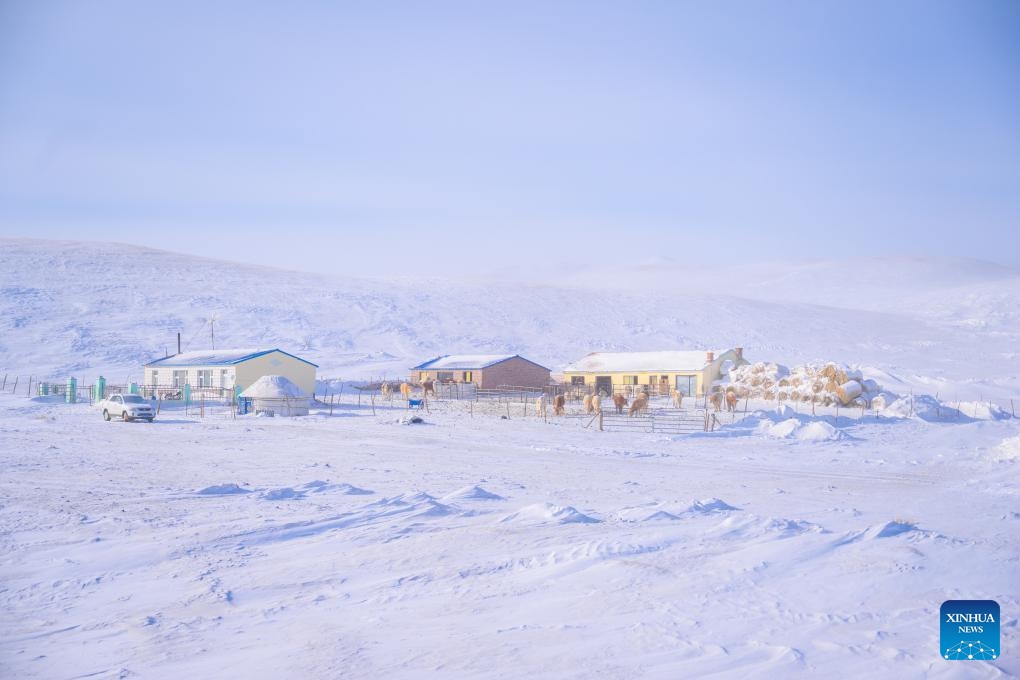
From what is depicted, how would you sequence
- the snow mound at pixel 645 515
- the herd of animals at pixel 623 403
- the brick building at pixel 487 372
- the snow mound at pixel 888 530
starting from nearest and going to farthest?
the snow mound at pixel 888 530 < the snow mound at pixel 645 515 < the herd of animals at pixel 623 403 < the brick building at pixel 487 372

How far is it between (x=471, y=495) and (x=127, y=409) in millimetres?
26333

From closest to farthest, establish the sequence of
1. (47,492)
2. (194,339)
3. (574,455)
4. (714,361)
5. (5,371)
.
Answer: (47,492) < (574,455) < (714,361) < (5,371) < (194,339)

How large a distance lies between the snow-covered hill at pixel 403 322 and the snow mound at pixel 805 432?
3577cm

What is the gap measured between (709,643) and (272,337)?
8552 cm

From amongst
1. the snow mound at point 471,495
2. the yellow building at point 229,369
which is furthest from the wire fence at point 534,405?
the snow mound at point 471,495

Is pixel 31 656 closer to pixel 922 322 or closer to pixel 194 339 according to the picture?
pixel 194 339

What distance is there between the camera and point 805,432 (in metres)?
31.8

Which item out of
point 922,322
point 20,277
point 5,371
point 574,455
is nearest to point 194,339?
point 5,371

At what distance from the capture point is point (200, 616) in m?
9.25

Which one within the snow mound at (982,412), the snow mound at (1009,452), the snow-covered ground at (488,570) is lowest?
A: the snow mound at (982,412)

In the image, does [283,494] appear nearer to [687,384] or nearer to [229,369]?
[229,369]

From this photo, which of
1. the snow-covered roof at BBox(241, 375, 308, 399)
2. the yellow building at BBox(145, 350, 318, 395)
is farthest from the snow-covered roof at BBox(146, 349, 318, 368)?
the snow-covered roof at BBox(241, 375, 308, 399)

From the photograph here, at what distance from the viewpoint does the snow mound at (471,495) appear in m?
16.0

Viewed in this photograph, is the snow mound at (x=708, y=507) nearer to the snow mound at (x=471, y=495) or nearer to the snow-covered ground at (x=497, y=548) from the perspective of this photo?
the snow-covered ground at (x=497, y=548)
